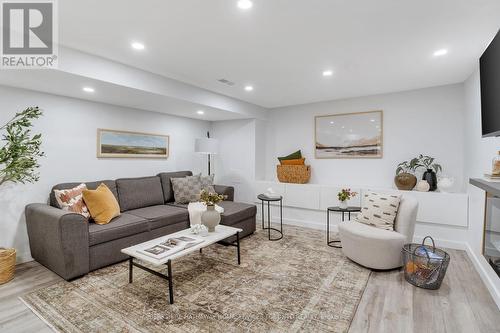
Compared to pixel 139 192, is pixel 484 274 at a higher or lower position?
lower

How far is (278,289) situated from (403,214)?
1701mm

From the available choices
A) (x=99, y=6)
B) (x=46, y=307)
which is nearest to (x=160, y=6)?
(x=99, y=6)

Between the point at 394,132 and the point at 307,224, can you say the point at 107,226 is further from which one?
the point at 394,132

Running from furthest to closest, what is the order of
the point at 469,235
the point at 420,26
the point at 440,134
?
the point at 440,134 < the point at 469,235 < the point at 420,26

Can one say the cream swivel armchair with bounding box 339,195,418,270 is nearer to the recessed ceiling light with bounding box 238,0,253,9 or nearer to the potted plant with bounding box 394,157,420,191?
the potted plant with bounding box 394,157,420,191

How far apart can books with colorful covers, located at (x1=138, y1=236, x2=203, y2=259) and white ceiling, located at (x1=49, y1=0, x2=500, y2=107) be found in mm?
1996

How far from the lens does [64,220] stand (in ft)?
8.25

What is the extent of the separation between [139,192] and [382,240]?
136 inches

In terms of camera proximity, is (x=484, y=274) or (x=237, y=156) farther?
(x=237, y=156)

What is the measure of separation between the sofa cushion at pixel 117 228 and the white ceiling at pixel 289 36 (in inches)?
75.8

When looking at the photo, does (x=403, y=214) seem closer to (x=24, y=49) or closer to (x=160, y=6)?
(x=160, y=6)

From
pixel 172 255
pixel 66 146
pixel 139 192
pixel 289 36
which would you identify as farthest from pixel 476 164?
pixel 66 146

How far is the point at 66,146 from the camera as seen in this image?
11.3 feet

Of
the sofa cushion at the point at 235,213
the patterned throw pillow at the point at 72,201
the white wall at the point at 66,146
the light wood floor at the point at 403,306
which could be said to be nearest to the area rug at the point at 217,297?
the light wood floor at the point at 403,306
